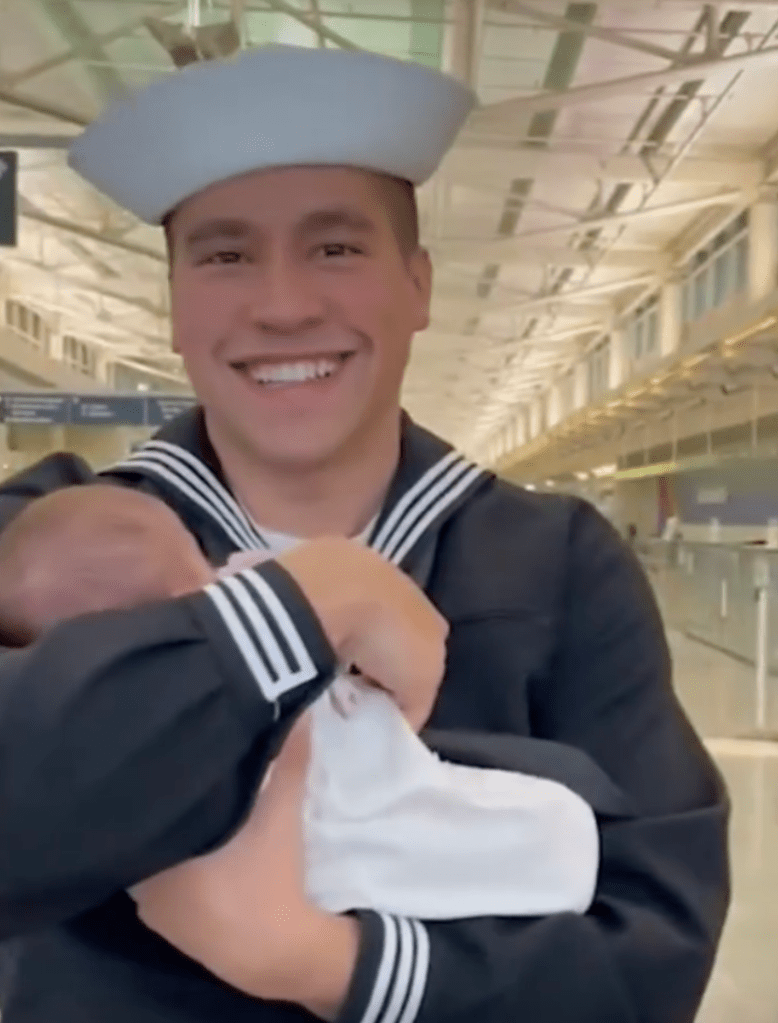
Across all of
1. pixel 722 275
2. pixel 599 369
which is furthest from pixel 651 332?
pixel 599 369

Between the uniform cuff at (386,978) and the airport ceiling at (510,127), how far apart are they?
7.68ft

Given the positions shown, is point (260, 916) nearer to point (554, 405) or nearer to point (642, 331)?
point (642, 331)

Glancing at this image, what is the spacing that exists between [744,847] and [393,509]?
5.33 meters

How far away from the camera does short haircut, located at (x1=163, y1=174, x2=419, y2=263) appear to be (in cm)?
137

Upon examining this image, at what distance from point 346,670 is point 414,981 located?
23 cm

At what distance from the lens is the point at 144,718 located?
3.08ft

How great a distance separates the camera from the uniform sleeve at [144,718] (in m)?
0.94

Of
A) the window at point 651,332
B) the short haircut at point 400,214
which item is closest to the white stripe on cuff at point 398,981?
the short haircut at point 400,214

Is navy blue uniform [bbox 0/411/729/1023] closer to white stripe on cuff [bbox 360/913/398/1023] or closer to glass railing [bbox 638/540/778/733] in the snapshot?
white stripe on cuff [bbox 360/913/398/1023]

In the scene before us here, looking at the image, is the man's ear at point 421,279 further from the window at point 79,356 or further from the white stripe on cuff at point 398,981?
the window at point 79,356

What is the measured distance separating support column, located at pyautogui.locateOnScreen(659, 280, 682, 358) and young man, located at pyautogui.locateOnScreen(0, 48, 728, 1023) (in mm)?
23385

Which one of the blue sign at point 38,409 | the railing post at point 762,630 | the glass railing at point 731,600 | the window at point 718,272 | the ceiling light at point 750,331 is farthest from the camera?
the window at point 718,272

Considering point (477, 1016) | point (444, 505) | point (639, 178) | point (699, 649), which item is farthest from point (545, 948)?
point (639, 178)

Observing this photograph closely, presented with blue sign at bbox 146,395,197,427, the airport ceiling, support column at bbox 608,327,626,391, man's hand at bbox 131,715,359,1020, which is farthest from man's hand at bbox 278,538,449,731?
support column at bbox 608,327,626,391
